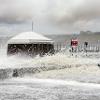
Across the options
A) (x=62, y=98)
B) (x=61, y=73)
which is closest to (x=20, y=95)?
(x=62, y=98)

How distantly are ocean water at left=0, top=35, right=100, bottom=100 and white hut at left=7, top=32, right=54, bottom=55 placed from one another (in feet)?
3.97

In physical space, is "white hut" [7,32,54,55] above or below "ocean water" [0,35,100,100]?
above

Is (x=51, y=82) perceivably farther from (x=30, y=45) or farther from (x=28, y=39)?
(x=28, y=39)

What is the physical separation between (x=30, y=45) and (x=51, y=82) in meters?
7.01

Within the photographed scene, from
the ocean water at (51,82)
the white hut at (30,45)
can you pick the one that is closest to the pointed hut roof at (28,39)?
the white hut at (30,45)

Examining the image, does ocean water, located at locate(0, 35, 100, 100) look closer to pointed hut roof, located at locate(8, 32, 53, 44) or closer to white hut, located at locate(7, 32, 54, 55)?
white hut, located at locate(7, 32, 54, 55)

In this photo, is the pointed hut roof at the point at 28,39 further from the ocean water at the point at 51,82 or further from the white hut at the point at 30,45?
the ocean water at the point at 51,82

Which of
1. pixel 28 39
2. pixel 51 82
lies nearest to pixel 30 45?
pixel 28 39

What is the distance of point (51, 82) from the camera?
1090cm

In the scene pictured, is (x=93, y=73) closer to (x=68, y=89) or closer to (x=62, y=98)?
(x=68, y=89)

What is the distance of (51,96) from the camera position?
27.9 ft

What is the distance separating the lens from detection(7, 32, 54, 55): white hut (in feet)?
58.1

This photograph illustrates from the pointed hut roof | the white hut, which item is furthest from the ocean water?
the pointed hut roof

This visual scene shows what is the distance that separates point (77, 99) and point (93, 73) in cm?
480
